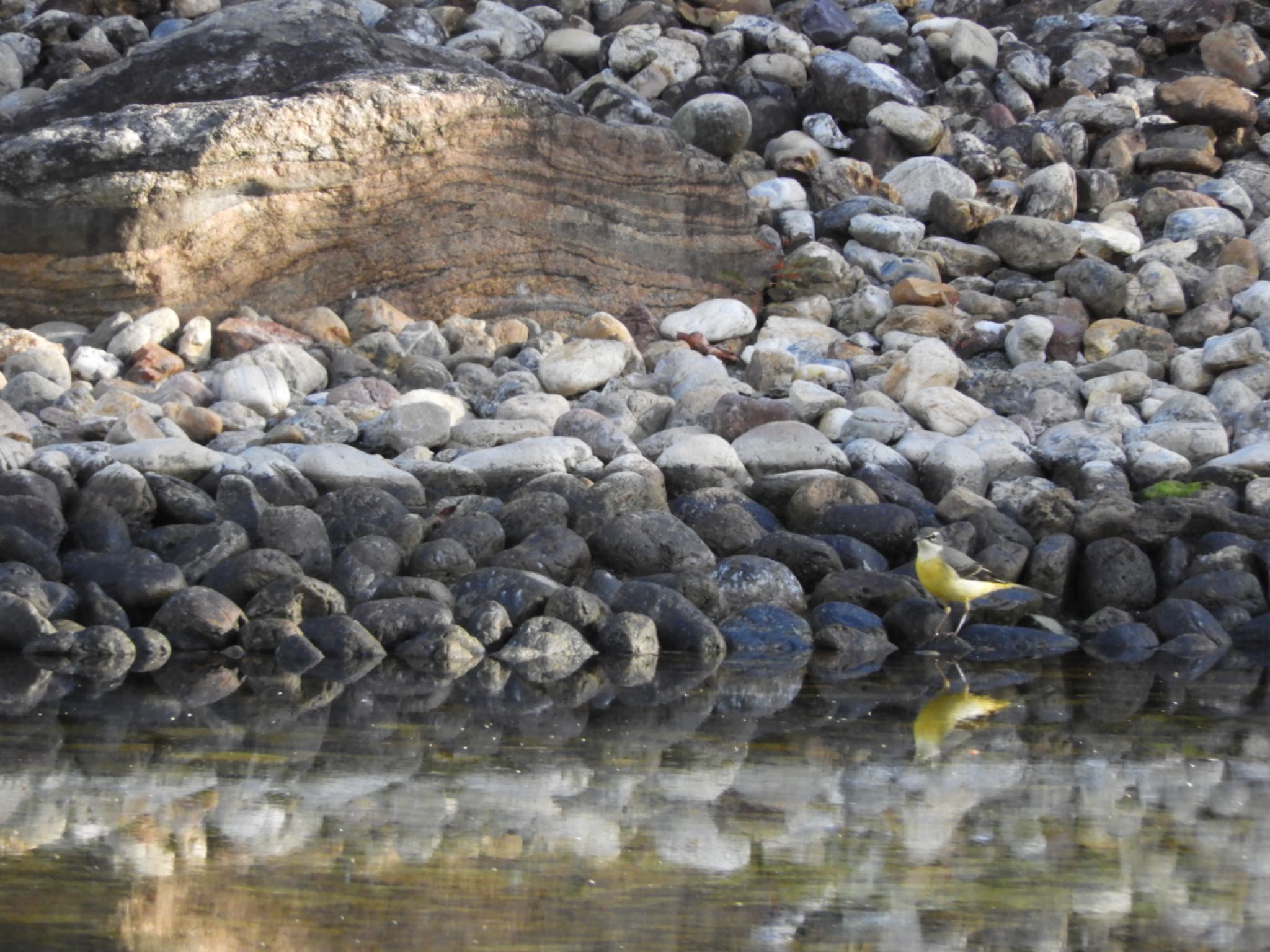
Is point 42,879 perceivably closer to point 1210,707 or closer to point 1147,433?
point 1210,707

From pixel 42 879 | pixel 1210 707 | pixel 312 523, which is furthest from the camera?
pixel 312 523

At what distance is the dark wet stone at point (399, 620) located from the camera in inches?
225

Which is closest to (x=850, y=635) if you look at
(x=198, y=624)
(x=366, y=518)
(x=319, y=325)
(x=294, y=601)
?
(x=366, y=518)

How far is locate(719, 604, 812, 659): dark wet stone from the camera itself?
6.12 metres

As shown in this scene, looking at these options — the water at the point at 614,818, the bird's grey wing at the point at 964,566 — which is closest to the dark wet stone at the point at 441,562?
the water at the point at 614,818

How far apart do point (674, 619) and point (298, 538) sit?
1.54m

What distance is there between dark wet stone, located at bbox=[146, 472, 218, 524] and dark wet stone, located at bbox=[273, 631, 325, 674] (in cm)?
111

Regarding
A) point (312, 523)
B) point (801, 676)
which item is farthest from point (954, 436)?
point (312, 523)

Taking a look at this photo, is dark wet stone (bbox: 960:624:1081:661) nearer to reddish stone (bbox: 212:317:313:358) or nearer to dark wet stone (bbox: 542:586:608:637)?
dark wet stone (bbox: 542:586:608:637)

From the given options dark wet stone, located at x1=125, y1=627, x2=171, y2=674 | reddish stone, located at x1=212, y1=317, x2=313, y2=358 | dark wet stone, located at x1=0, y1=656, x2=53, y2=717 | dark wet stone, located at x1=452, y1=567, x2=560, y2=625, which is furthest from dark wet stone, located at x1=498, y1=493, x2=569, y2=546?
reddish stone, located at x1=212, y1=317, x2=313, y2=358

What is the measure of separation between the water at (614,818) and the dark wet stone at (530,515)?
4.11ft

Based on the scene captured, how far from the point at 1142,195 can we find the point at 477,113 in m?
5.44

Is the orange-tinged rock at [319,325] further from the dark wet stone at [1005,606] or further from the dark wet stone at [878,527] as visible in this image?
the dark wet stone at [1005,606]

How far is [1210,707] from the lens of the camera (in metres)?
5.32
